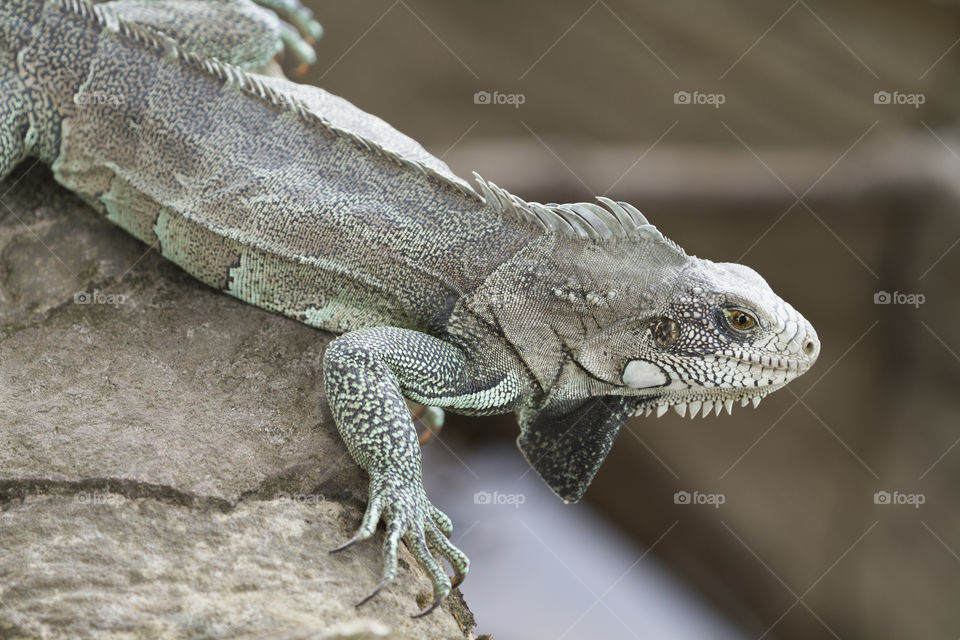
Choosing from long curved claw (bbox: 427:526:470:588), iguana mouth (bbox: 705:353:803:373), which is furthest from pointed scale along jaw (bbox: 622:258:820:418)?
long curved claw (bbox: 427:526:470:588)

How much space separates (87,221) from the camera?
5047mm

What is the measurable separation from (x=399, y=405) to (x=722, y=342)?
1397 millimetres

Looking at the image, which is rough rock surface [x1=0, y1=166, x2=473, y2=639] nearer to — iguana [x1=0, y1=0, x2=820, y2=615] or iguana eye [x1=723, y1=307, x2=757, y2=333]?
iguana [x1=0, y1=0, x2=820, y2=615]

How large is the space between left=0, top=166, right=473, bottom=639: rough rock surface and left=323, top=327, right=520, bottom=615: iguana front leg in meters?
0.13

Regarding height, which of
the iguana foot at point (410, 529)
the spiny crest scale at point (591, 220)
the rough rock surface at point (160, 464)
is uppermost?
the spiny crest scale at point (591, 220)

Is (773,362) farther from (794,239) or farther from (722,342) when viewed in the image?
(794,239)

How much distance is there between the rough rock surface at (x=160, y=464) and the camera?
3230mm

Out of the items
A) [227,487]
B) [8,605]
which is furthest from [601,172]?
[8,605]

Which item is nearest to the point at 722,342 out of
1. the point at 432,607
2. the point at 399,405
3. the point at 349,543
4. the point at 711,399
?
the point at 711,399

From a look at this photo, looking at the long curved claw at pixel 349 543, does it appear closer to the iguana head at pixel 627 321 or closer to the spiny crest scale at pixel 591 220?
the iguana head at pixel 627 321

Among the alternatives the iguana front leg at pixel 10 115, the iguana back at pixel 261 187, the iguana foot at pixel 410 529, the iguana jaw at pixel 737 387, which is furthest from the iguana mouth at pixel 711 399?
the iguana front leg at pixel 10 115

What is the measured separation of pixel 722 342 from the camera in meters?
3.98

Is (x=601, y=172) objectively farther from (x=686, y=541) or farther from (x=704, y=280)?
(x=704, y=280)

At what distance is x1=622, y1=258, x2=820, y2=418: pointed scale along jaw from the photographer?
13.0 ft
